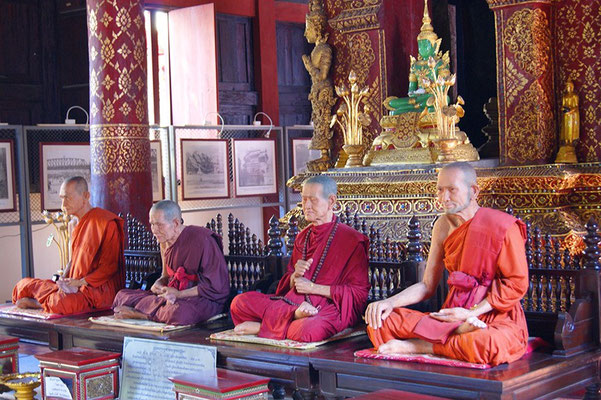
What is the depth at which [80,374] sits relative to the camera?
5.07 m

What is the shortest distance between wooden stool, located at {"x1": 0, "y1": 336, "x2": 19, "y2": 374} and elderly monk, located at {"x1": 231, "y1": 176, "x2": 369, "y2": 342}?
1540mm

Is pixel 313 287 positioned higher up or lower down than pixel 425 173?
lower down

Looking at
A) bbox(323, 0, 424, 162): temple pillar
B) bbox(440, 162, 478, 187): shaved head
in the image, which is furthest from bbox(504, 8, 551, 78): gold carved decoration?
bbox(440, 162, 478, 187): shaved head

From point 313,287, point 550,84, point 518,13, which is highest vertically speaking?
point 518,13

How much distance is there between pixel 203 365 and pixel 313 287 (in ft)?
2.56

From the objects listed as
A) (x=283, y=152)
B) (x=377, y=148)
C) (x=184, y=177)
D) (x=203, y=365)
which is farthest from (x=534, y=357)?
(x=283, y=152)

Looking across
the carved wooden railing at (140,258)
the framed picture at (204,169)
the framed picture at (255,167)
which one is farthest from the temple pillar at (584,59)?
the framed picture at (255,167)

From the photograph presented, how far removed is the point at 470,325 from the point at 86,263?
→ 348 cm

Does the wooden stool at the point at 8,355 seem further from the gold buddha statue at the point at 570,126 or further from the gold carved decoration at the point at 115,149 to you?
the gold buddha statue at the point at 570,126

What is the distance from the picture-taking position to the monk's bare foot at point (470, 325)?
4414 millimetres

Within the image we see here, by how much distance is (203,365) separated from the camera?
16.4 ft

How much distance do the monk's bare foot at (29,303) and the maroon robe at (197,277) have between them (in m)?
1.22

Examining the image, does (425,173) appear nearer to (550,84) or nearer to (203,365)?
(550,84)

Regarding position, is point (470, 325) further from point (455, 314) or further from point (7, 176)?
point (7, 176)
